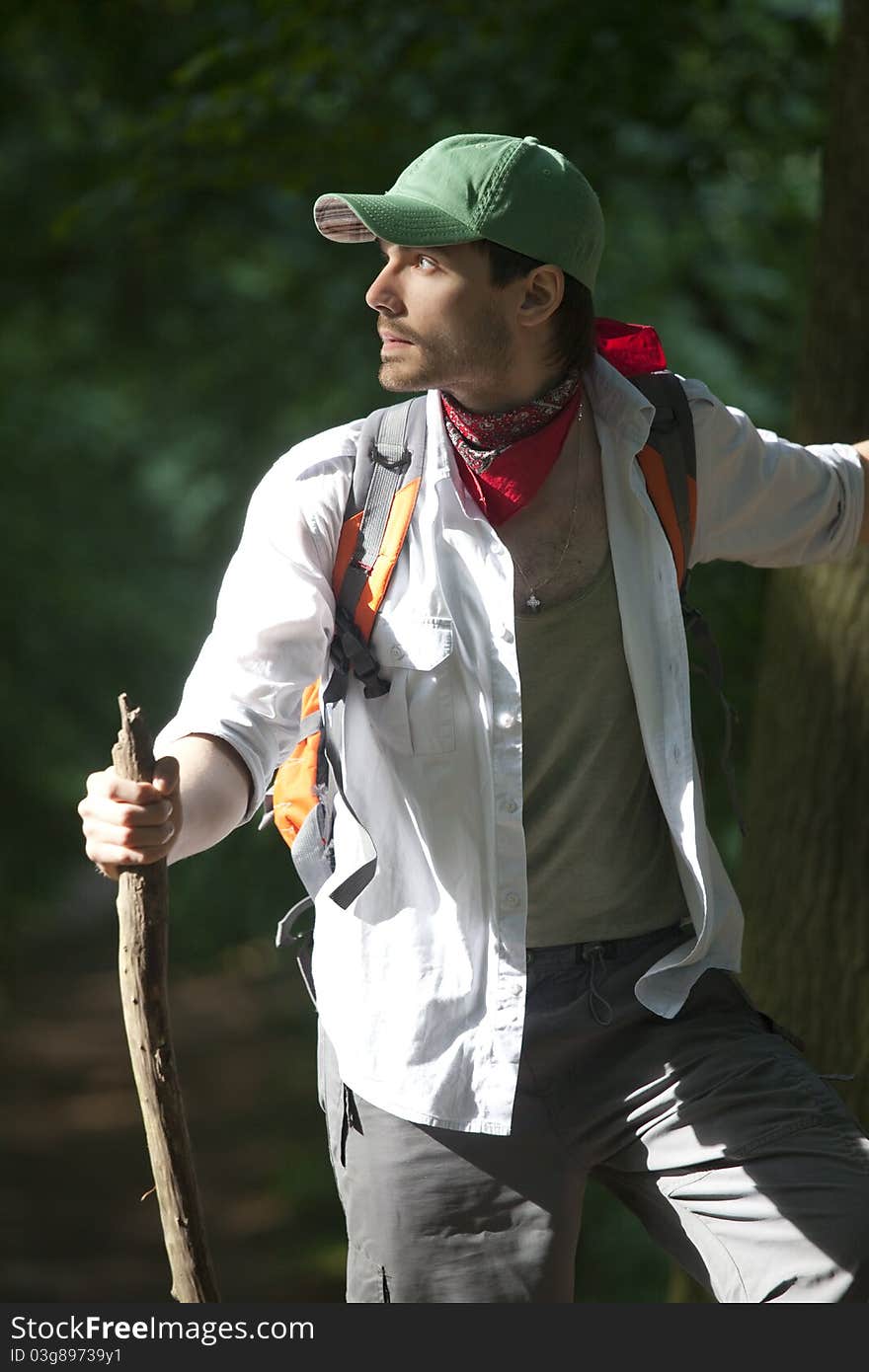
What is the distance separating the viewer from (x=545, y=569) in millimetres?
2553

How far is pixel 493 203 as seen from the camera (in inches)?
98.2

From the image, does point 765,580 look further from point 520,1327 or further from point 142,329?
point 142,329

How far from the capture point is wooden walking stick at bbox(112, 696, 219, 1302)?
1963mm

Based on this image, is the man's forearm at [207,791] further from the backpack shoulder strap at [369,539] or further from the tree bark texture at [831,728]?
the tree bark texture at [831,728]

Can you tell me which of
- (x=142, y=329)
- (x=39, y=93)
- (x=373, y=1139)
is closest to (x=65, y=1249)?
(x=142, y=329)

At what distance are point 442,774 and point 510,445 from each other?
55 centimetres

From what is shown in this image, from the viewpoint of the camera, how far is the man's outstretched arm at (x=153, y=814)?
1.93 m

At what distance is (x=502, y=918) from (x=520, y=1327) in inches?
25.4

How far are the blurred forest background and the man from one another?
1289 mm

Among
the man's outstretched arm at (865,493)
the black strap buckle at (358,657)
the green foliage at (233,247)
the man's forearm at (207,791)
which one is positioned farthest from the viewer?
the green foliage at (233,247)

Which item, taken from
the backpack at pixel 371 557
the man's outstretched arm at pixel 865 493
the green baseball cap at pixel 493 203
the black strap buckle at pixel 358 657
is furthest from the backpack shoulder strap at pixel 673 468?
the black strap buckle at pixel 358 657

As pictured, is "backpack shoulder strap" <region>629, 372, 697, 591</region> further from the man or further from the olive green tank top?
the olive green tank top

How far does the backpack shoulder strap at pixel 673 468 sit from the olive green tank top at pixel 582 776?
15 cm

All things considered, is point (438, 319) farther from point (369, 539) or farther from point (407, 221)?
point (369, 539)
